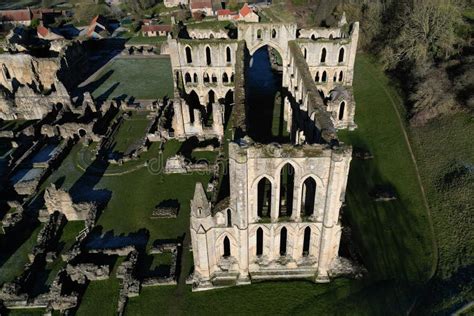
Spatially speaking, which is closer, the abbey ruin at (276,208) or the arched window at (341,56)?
the abbey ruin at (276,208)

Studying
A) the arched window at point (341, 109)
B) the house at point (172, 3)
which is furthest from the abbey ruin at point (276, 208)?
the house at point (172, 3)

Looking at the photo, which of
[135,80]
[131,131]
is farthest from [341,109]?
[135,80]

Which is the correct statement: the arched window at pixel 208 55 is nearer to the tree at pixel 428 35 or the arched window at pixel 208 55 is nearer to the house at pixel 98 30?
the tree at pixel 428 35

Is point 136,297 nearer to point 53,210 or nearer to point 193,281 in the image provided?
point 193,281

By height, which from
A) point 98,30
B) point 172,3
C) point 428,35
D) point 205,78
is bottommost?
point 98,30

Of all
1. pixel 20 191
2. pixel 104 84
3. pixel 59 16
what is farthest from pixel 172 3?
pixel 20 191

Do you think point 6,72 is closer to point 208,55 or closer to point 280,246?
point 208,55

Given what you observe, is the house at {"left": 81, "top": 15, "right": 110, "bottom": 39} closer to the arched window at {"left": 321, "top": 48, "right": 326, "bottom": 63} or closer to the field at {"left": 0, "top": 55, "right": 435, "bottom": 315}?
the field at {"left": 0, "top": 55, "right": 435, "bottom": 315}
